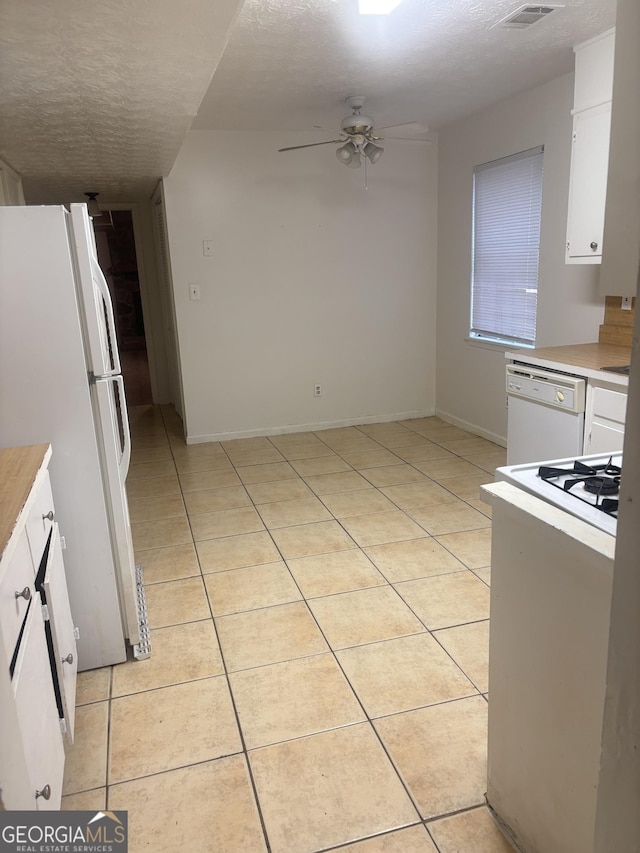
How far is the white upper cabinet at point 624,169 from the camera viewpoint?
0.80 meters

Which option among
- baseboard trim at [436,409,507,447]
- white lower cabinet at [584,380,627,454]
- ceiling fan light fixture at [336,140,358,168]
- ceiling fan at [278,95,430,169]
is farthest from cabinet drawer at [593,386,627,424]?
ceiling fan light fixture at [336,140,358,168]

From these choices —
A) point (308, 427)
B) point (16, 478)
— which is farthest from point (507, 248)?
point (16, 478)

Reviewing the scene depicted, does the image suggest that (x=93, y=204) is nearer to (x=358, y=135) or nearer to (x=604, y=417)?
(x=358, y=135)

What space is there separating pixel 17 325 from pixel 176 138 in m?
1.92

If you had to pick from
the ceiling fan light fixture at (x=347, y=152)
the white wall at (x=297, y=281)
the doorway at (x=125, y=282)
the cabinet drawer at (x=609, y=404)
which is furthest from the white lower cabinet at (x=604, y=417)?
the doorway at (x=125, y=282)

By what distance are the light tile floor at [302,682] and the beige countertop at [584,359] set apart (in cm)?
92

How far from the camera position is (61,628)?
71.4 inches

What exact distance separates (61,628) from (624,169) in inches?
71.1

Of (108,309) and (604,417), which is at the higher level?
(108,309)

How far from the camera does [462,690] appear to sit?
81.5 inches

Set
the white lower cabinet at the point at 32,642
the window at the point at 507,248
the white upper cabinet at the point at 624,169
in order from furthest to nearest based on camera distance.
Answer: the window at the point at 507,248 → the white lower cabinet at the point at 32,642 → the white upper cabinet at the point at 624,169

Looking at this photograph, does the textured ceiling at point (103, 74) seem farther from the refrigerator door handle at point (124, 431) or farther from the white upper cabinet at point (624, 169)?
the white upper cabinet at point (624, 169)

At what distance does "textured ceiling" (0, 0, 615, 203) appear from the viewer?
6.28ft

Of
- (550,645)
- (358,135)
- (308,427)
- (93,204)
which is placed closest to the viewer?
(550,645)
